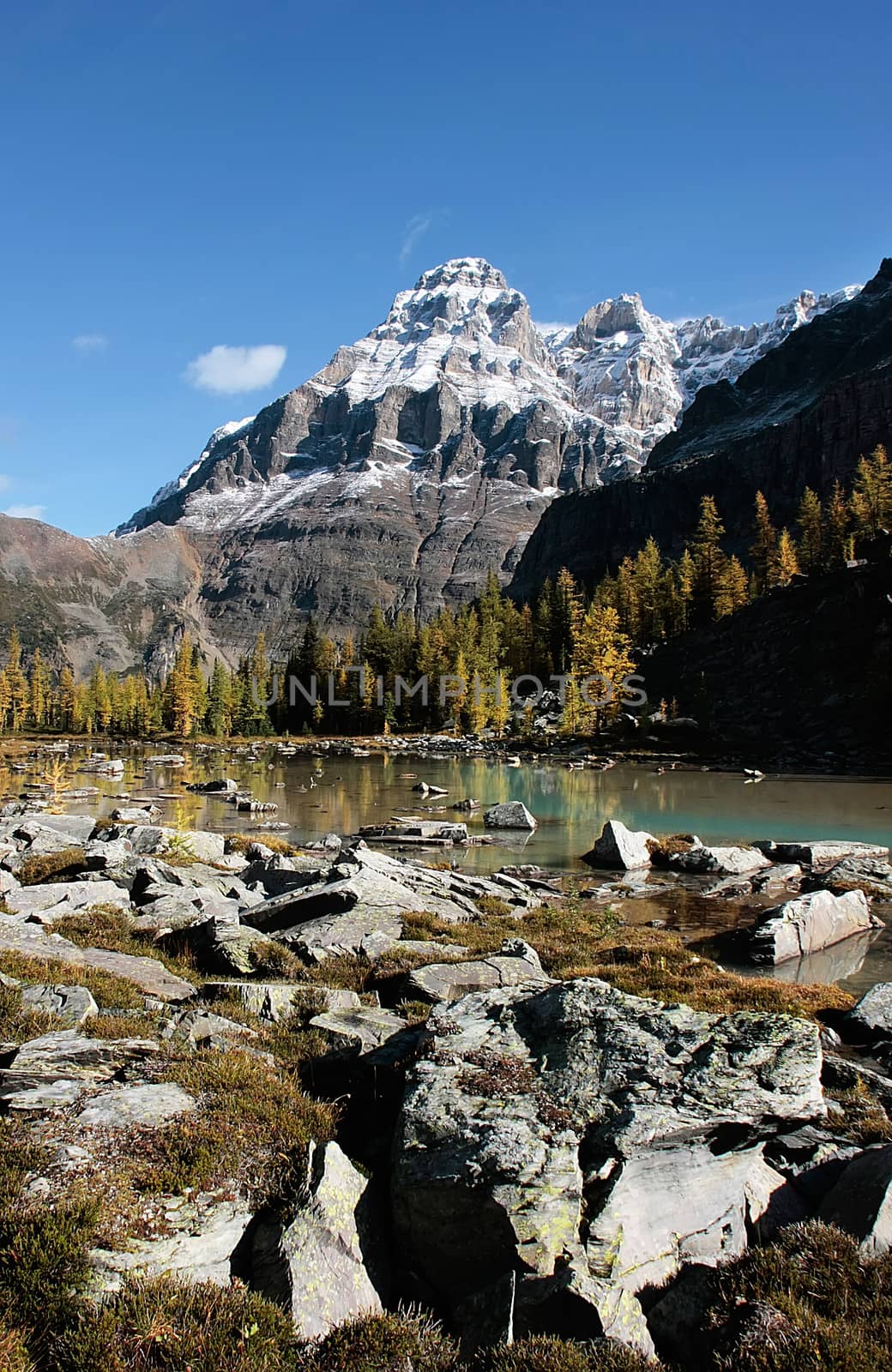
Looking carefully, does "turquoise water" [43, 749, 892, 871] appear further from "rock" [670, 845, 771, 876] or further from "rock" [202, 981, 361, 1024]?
"rock" [202, 981, 361, 1024]

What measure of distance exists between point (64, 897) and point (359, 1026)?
9512mm

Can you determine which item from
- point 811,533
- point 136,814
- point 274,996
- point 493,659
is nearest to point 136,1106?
point 274,996

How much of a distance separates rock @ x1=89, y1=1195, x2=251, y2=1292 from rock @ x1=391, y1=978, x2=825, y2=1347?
1426 millimetres

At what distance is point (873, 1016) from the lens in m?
11.8

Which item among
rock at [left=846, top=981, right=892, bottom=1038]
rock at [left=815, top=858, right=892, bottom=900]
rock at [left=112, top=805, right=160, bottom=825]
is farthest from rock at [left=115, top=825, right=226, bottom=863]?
rock at [left=815, top=858, right=892, bottom=900]

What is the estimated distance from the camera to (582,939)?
683 inches

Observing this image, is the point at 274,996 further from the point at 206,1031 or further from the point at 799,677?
the point at 799,677

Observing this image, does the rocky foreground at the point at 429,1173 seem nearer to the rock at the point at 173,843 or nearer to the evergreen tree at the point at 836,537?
the rock at the point at 173,843

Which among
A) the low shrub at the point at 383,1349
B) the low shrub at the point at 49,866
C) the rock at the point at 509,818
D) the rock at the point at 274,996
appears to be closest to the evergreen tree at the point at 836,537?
the rock at the point at 509,818

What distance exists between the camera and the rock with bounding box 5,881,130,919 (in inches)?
604

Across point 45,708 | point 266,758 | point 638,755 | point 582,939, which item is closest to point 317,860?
point 582,939

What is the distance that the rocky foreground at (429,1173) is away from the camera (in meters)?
5.39

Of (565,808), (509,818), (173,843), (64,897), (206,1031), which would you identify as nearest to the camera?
(206,1031)

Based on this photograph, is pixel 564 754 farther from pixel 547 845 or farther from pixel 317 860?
pixel 317 860
